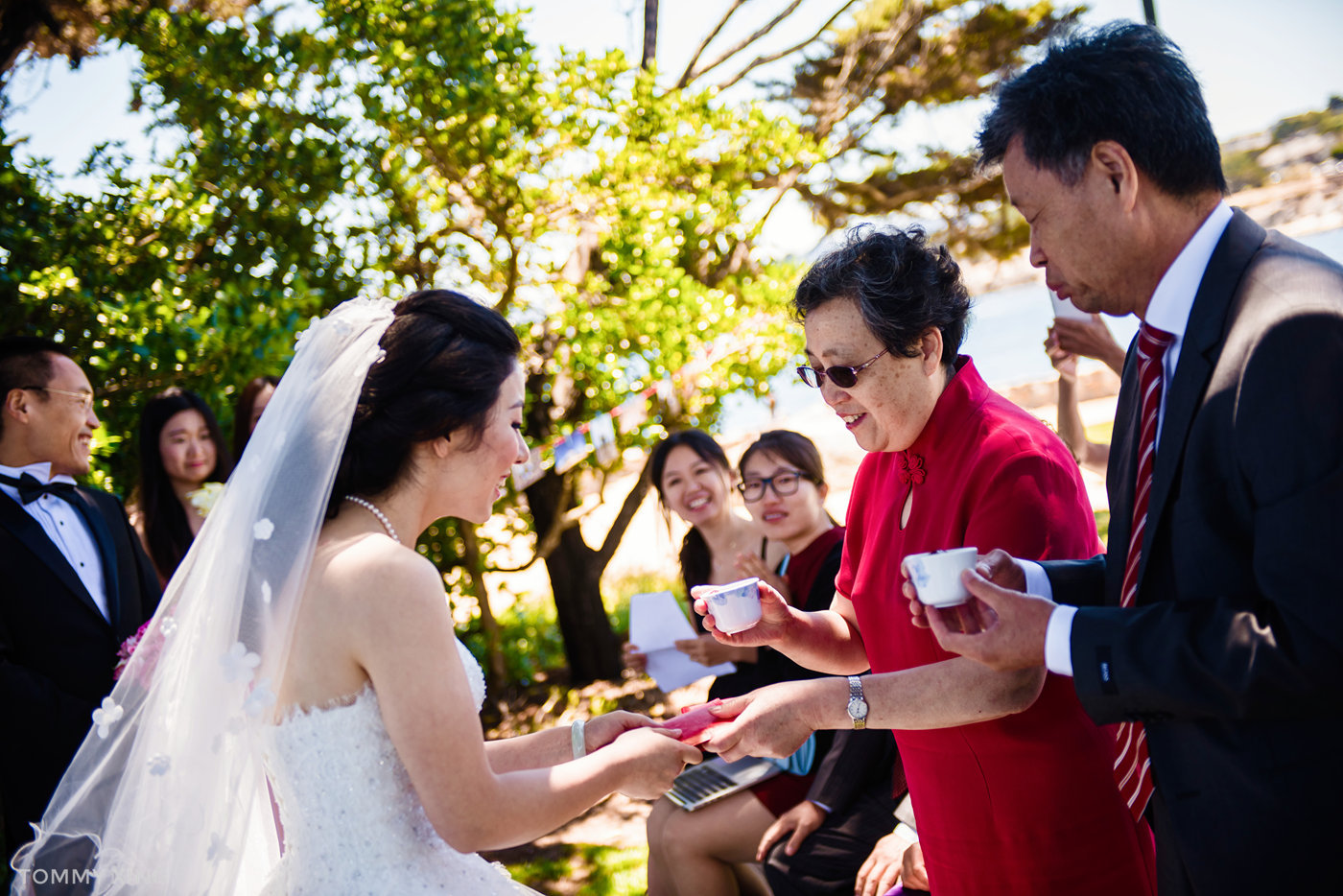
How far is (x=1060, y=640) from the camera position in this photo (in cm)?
154

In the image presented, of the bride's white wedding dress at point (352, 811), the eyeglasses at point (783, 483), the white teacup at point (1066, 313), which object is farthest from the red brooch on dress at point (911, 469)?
the eyeglasses at point (783, 483)

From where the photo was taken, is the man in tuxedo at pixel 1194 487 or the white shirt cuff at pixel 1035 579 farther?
the white shirt cuff at pixel 1035 579

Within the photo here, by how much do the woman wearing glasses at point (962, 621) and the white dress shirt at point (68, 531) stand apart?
309 centimetres

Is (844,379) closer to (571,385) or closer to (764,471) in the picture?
(764,471)

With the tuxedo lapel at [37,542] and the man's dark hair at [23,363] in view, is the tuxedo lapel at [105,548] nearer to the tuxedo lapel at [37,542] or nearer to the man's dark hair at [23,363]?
the tuxedo lapel at [37,542]

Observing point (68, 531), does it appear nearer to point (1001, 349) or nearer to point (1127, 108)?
point (1127, 108)

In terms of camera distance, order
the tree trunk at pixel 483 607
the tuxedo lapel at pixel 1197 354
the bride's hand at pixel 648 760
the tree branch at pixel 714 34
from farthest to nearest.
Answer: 1. the tree branch at pixel 714 34
2. the tree trunk at pixel 483 607
3. the bride's hand at pixel 648 760
4. the tuxedo lapel at pixel 1197 354

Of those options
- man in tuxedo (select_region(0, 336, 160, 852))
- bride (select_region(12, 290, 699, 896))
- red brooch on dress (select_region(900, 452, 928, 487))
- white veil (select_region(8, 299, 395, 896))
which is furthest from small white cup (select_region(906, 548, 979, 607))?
man in tuxedo (select_region(0, 336, 160, 852))

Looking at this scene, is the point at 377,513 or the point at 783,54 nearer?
the point at 377,513

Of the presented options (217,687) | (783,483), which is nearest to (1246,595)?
(217,687)

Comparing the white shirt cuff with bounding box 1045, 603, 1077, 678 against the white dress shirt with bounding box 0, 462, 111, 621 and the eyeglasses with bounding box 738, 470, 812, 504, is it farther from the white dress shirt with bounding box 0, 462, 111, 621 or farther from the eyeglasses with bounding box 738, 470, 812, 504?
the white dress shirt with bounding box 0, 462, 111, 621

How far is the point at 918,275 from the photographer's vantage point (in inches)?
88.6

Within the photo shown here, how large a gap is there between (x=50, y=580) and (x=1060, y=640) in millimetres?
3805

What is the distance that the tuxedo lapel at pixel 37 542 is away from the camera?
12.0 ft
